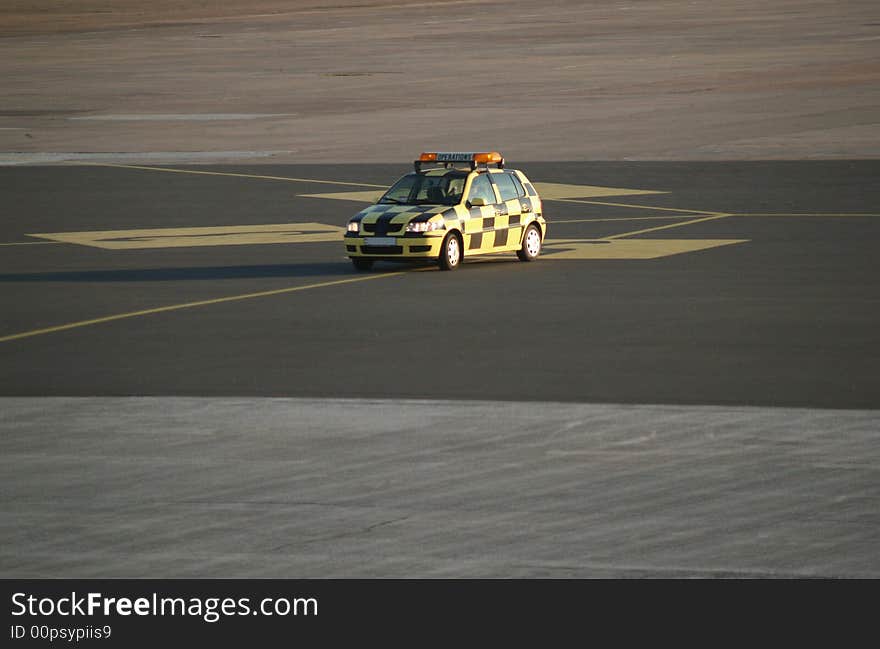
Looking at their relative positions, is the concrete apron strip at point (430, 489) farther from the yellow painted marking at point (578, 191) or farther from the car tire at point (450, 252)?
the yellow painted marking at point (578, 191)

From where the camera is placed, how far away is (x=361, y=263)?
3091 centimetres

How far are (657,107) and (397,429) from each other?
56.8 metres

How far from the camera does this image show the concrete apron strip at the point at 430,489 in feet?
38.0

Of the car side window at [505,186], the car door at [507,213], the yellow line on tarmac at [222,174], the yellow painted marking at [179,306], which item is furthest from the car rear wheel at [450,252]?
the yellow line on tarmac at [222,174]

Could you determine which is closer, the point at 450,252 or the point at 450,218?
the point at 450,218

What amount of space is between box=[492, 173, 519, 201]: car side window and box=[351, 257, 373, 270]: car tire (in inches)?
110

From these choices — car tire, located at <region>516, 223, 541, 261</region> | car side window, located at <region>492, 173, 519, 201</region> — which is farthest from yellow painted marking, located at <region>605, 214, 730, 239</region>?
car side window, located at <region>492, 173, 519, 201</region>

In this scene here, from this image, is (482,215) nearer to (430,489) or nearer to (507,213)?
(507,213)

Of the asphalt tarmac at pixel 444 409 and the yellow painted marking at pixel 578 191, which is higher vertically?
the yellow painted marking at pixel 578 191

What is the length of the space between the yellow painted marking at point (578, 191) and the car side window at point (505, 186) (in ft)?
40.3

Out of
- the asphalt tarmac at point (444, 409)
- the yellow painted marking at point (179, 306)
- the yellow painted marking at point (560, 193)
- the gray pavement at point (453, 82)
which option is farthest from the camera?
the gray pavement at point (453, 82)

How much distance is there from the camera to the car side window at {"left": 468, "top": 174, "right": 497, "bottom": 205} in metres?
31.3

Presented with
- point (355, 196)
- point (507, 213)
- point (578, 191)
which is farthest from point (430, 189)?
point (578, 191)

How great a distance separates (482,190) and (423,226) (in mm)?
1785
